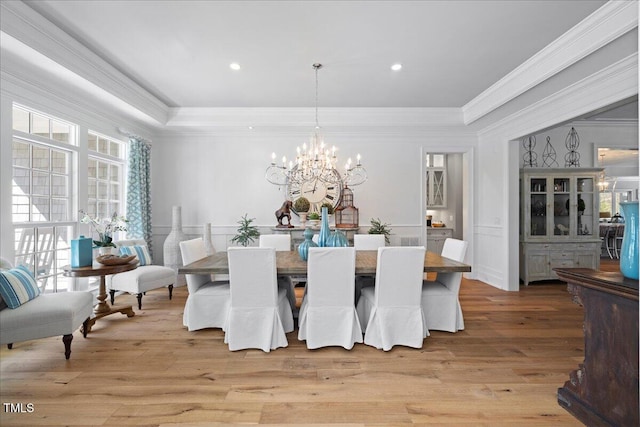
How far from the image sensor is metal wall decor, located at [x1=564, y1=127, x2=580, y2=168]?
17.2ft

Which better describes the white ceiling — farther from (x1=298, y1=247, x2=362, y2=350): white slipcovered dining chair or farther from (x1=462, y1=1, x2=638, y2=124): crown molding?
(x1=298, y1=247, x2=362, y2=350): white slipcovered dining chair

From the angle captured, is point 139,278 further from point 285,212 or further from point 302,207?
point 302,207

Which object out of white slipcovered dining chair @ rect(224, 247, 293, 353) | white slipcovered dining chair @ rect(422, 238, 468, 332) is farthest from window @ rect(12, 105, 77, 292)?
white slipcovered dining chair @ rect(422, 238, 468, 332)

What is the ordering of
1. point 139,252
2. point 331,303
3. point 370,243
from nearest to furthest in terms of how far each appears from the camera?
point 331,303
point 370,243
point 139,252

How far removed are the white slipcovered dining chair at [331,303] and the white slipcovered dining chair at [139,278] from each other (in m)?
2.23

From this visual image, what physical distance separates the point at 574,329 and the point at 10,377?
491 centimetres

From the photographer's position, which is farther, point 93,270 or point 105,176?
point 105,176

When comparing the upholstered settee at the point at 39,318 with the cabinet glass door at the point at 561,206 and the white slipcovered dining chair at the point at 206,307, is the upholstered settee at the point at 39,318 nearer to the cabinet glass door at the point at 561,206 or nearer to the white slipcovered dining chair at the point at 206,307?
the white slipcovered dining chair at the point at 206,307

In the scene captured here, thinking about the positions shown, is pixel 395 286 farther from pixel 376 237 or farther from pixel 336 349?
pixel 376 237

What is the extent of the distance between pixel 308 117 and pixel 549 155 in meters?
4.15

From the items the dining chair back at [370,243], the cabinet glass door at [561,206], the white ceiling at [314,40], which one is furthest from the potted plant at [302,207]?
the cabinet glass door at [561,206]

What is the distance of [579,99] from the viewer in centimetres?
336

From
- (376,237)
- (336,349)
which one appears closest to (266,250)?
(336,349)

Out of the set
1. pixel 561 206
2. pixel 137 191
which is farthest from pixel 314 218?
pixel 561 206
